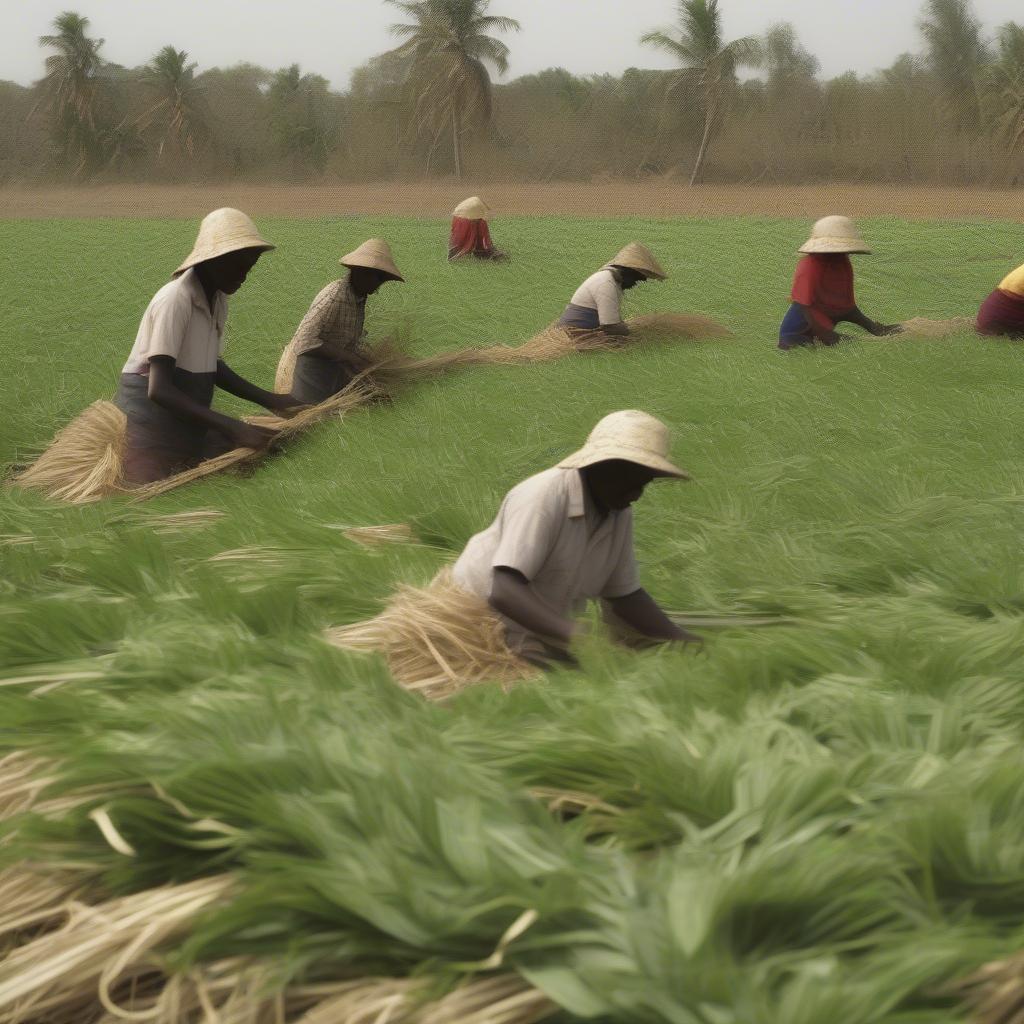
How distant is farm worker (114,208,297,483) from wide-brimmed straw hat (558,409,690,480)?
2209mm

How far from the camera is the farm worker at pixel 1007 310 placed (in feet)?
22.4

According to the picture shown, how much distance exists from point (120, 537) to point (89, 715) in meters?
1.18

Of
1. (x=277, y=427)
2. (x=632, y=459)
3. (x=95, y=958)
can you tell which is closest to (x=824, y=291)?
(x=277, y=427)

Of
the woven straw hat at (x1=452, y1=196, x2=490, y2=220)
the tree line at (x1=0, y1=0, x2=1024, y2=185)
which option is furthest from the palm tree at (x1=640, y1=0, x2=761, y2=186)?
the woven straw hat at (x1=452, y1=196, x2=490, y2=220)

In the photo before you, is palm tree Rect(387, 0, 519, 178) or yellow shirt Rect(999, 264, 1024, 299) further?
palm tree Rect(387, 0, 519, 178)

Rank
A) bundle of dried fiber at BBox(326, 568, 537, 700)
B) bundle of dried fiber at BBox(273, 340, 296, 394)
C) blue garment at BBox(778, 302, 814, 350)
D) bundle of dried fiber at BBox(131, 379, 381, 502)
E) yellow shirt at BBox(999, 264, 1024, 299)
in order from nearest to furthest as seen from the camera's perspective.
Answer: bundle of dried fiber at BBox(326, 568, 537, 700) → bundle of dried fiber at BBox(131, 379, 381, 502) → bundle of dried fiber at BBox(273, 340, 296, 394) → yellow shirt at BBox(999, 264, 1024, 299) → blue garment at BBox(778, 302, 814, 350)

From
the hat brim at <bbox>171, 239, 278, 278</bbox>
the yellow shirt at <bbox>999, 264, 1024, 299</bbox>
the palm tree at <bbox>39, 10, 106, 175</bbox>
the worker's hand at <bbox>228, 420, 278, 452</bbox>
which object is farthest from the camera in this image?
the palm tree at <bbox>39, 10, 106, 175</bbox>

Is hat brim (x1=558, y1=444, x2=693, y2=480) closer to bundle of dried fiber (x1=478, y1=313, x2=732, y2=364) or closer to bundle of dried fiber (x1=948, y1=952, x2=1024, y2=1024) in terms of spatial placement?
bundle of dried fiber (x1=948, y1=952, x2=1024, y2=1024)

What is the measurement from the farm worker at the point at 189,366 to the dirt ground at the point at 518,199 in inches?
634

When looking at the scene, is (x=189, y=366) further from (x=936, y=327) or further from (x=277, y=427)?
(x=936, y=327)

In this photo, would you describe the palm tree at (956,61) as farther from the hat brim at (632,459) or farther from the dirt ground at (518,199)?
the hat brim at (632,459)

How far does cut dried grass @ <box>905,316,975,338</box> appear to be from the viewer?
714cm

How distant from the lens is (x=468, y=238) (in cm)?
1166

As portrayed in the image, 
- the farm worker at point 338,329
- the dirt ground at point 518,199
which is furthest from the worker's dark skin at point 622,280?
the dirt ground at point 518,199
